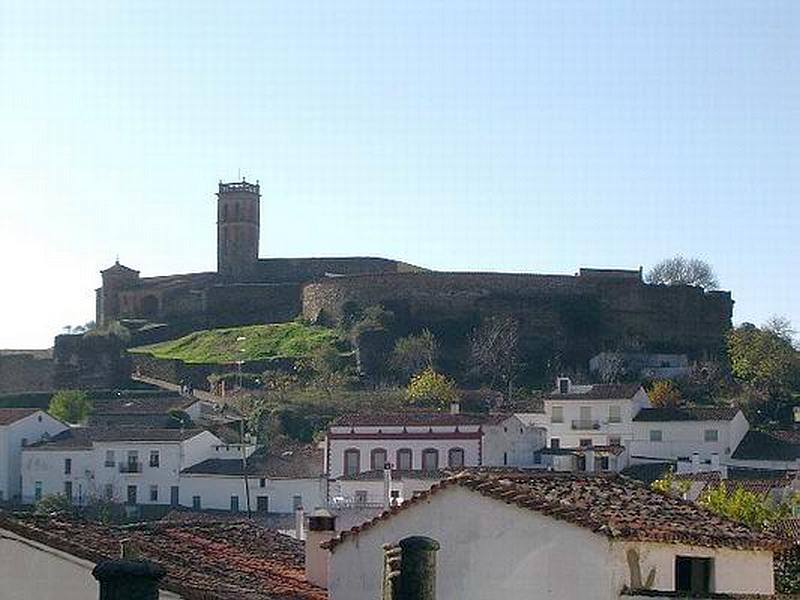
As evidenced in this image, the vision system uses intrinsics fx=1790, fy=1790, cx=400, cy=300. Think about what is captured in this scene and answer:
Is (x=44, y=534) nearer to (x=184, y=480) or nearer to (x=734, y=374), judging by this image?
(x=184, y=480)

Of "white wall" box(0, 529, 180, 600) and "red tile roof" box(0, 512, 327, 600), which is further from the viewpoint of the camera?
"red tile roof" box(0, 512, 327, 600)

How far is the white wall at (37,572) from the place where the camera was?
487 inches

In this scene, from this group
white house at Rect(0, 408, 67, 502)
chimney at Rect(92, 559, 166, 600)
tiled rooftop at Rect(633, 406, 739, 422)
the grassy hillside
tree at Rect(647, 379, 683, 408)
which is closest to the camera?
chimney at Rect(92, 559, 166, 600)

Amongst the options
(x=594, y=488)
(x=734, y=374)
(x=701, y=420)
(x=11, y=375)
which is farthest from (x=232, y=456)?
(x=594, y=488)

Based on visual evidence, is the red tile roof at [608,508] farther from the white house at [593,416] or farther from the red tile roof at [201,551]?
the white house at [593,416]

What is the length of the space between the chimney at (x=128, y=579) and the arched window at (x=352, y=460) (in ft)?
177

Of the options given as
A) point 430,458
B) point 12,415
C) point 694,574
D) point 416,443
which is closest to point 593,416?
point 430,458

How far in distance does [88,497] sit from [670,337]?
36867mm

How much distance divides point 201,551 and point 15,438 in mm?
55855

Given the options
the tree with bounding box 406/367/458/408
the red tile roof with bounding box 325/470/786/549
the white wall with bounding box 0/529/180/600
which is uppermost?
the red tile roof with bounding box 325/470/786/549

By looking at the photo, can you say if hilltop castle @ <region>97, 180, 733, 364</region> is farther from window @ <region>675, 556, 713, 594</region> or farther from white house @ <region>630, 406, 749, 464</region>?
window @ <region>675, 556, 713, 594</region>

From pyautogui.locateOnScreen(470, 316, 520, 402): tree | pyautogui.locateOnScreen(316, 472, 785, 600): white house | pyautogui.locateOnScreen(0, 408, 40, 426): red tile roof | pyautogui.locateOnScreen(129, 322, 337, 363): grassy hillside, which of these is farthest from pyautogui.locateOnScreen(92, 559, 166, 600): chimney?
pyautogui.locateOnScreen(129, 322, 337, 363): grassy hillside

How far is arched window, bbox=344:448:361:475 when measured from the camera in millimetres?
62438

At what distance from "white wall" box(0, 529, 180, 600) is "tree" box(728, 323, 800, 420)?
66311 millimetres
